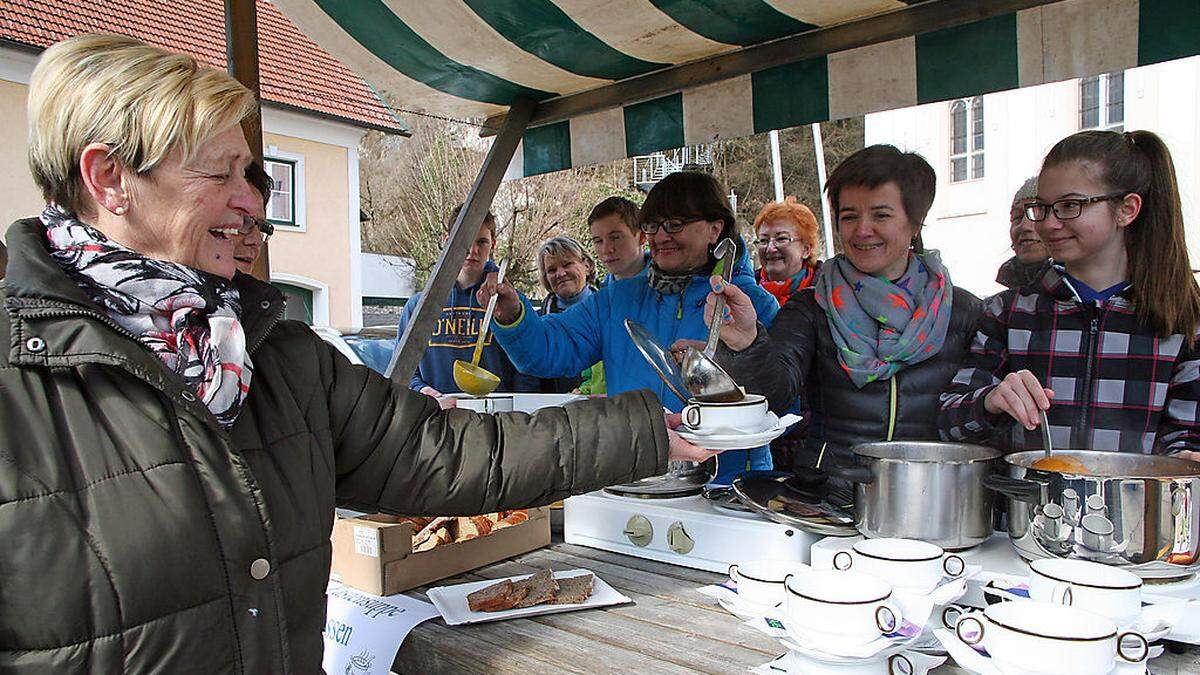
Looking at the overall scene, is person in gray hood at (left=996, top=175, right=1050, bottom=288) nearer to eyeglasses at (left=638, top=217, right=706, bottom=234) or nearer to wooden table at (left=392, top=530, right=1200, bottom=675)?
eyeglasses at (left=638, top=217, right=706, bottom=234)

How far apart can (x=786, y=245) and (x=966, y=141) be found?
12570 mm

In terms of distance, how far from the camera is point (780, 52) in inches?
115

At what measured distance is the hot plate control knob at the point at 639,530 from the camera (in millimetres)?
1833

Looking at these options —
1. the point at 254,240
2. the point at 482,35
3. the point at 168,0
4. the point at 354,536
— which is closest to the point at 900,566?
the point at 354,536

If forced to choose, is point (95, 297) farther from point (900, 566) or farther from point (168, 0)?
point (168, 0)

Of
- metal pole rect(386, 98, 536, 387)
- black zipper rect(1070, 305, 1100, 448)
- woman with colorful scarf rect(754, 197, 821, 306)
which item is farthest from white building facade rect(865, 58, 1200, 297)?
black zipper rect(1070, 305, 1100, 448)

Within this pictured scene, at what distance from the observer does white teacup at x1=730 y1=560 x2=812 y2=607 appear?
131 cm

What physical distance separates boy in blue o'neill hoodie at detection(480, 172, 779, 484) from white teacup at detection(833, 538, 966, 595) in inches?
49.9

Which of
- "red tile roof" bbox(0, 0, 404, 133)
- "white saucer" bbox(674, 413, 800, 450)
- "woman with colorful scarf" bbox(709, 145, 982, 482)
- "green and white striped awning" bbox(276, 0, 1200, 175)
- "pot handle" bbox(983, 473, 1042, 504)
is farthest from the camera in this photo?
"red tile roof" bbox(0, 0, 404, 133)

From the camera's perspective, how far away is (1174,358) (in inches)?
75.0

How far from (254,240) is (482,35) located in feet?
4.19

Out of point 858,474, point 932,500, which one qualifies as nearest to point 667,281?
point 858,474

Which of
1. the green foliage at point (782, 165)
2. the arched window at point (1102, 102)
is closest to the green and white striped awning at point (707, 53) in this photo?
the arched window at point (1102, 102)

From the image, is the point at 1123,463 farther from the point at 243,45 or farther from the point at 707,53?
the point at 243,45
